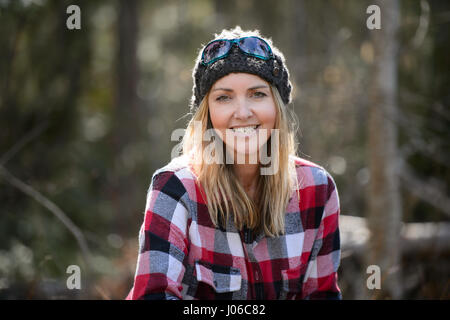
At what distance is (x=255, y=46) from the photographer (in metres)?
2.01

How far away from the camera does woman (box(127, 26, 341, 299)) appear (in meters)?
1.89

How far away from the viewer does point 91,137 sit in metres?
7.07

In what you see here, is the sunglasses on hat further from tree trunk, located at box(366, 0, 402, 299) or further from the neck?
tree trunk, located at box(366, 0, 402, 299)

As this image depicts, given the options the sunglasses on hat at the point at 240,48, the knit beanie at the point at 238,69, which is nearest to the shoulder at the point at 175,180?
the knit beanie at the point at 238,69

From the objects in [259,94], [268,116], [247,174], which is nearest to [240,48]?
[259,94]

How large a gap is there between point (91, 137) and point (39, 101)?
2624 millimetres

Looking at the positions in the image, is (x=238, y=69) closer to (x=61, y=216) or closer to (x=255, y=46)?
(x=255, y=46)

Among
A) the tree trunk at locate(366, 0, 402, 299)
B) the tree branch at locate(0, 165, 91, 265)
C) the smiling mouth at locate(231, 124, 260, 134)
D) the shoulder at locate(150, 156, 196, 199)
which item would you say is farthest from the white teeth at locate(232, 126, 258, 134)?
the tree trunk at locate(366, 0, 402, 299)

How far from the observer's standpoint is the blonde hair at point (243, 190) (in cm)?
196

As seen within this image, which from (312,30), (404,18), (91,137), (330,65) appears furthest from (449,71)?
(91,137)

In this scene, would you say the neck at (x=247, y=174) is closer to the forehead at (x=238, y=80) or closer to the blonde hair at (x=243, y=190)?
the blonde hair at (x=243, y=190)

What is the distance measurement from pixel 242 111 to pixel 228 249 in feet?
1.98

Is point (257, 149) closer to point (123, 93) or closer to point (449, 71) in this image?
point (449, 71)
